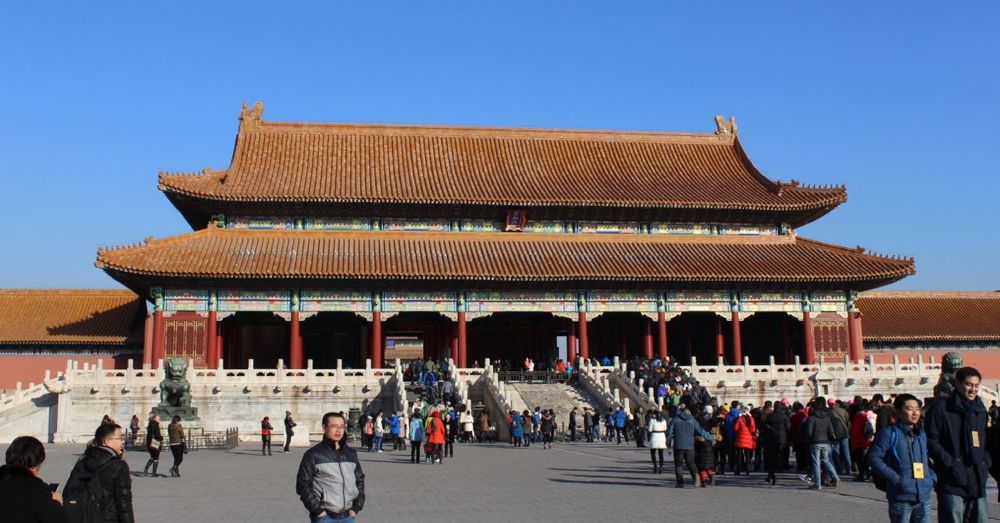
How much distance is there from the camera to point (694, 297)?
1689 inches

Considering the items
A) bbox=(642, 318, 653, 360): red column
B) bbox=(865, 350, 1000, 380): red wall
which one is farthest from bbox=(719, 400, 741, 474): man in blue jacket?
bbox=(865, 350, 1000, 380): red wall

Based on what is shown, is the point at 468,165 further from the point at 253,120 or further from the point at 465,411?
the point at 465,411

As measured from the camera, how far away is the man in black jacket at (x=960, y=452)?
8.30m

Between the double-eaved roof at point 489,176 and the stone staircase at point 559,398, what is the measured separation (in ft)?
37.9

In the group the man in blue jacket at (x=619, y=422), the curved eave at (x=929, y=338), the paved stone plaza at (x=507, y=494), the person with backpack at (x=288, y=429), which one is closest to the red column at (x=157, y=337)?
the person with backpack at (x=288, y=429)

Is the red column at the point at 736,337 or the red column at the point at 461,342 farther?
the red column at the point at 736,337

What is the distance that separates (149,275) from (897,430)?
33527mm

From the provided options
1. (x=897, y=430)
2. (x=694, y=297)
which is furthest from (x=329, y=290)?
(x=897, y=430)

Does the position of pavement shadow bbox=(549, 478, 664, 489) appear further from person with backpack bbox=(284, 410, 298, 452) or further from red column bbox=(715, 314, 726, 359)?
red column bbox=(715, 314, 726, 359)

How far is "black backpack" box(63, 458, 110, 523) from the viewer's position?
7.36m

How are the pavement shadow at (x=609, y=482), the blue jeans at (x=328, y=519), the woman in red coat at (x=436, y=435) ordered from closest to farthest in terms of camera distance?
the blue jeans at (x=328, y=519) < the pavement shadow at (x=609, y=482) < the woman in red coat at (x=436, y=435)

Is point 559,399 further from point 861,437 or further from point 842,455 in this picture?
point 861,437

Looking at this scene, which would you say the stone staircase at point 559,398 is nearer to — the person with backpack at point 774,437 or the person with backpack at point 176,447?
the person with backpack at point 774,437

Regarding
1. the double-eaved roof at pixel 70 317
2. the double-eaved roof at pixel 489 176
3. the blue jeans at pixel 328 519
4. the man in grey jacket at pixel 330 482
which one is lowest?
the blue jeans at pixel 328 519
